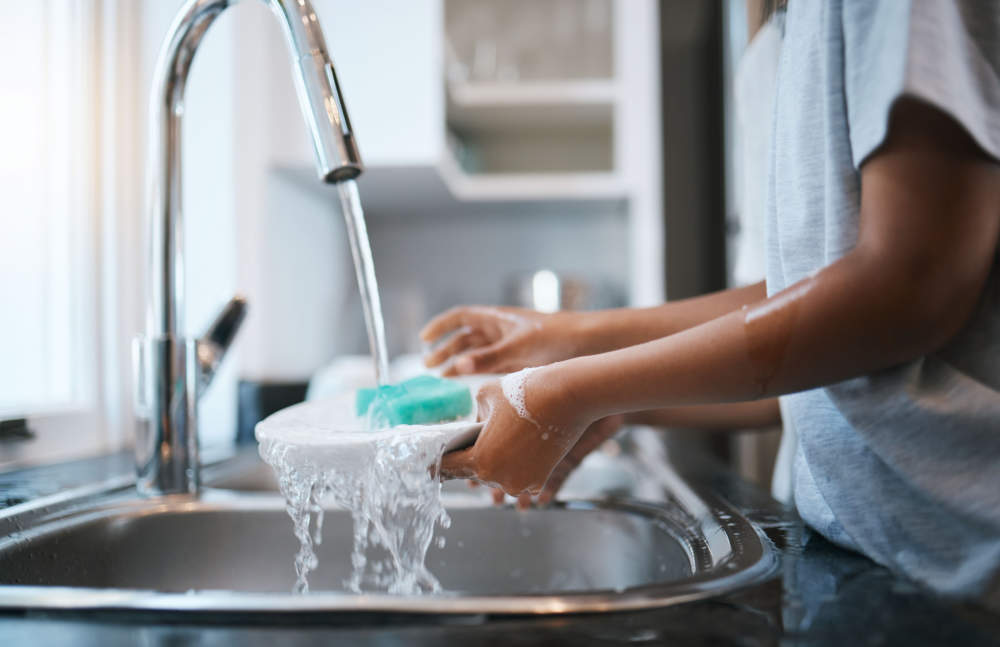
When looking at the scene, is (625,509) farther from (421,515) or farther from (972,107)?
(972,107)

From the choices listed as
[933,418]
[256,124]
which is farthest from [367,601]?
[256,124]

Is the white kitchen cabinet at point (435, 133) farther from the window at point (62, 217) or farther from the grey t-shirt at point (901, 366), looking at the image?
the grey t-shirt at point (901, 366)

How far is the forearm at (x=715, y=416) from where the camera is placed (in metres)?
0.79

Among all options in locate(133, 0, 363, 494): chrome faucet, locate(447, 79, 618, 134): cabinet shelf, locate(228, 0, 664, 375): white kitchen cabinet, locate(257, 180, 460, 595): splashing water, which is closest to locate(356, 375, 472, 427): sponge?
locate(257, 180, 460, 595): splashing water

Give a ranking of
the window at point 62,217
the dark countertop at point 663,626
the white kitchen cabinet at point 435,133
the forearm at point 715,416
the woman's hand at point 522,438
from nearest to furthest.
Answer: the dark countertop at point 663,626 → the woman's hand at point 522,438 → the forearm at point 715,416 → the window at point 62,217 → the white kitchen cabinet at point 435,133

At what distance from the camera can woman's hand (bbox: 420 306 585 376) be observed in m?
0.63

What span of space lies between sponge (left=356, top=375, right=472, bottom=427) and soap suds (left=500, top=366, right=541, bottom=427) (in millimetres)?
80

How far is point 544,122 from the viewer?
183 centimetres

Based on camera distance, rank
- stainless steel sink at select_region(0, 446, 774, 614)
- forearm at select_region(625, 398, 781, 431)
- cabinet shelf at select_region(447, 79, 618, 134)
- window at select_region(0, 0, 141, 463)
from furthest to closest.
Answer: cabinet shelf at select_region(447, 79, 618, 134)
window at select_region(0, 0, 141, 463)
forearm at select_region(625, 398, 781, 431)
stainless steel sink at select_region(0, 446, 774, 614)

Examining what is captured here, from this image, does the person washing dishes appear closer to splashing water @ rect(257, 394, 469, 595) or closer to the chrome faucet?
splashing water @ rect(257, 394, 469, 595)

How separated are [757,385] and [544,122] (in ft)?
5.05

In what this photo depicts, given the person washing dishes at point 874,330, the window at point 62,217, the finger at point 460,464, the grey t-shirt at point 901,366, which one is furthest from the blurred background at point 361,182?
the grey t-shirt at point 901,366

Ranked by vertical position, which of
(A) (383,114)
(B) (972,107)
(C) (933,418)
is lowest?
(C) (933,418)

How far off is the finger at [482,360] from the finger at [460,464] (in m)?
0.19
